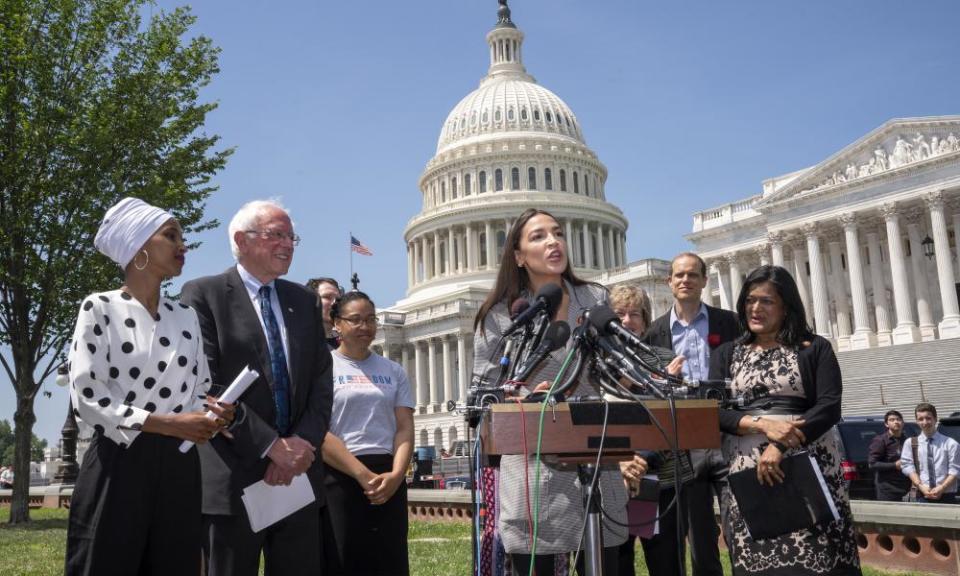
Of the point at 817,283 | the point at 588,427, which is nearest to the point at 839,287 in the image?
the point at 817,283

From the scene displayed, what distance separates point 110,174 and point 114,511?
19.1m

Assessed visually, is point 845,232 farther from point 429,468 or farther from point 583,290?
point 583,290

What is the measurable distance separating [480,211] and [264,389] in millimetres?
85529

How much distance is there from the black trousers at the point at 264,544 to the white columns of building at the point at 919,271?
170 ft

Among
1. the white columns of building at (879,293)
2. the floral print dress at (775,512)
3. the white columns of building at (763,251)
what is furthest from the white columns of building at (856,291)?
the floral print dress at (775,512)

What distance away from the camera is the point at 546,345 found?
420 cm

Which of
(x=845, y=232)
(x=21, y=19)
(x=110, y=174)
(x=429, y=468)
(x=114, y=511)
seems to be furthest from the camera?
(x=845, y=232)

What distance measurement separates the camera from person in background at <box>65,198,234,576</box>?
4.20 m

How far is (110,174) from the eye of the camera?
2141 cm

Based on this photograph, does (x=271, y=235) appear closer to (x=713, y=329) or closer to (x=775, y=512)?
(x=775, y=512)

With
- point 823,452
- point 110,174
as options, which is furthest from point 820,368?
point 110,174

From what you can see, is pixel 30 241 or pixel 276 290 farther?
pixel 30 241

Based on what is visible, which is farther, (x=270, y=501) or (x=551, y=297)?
(x=270, y=501)

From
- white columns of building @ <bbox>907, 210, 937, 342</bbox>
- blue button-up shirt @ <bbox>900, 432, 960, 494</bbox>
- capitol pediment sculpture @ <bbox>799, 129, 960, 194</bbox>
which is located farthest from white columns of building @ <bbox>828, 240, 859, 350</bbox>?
blue button-up shirt @ <bbox>900, 432, 960, 494</bbox>
